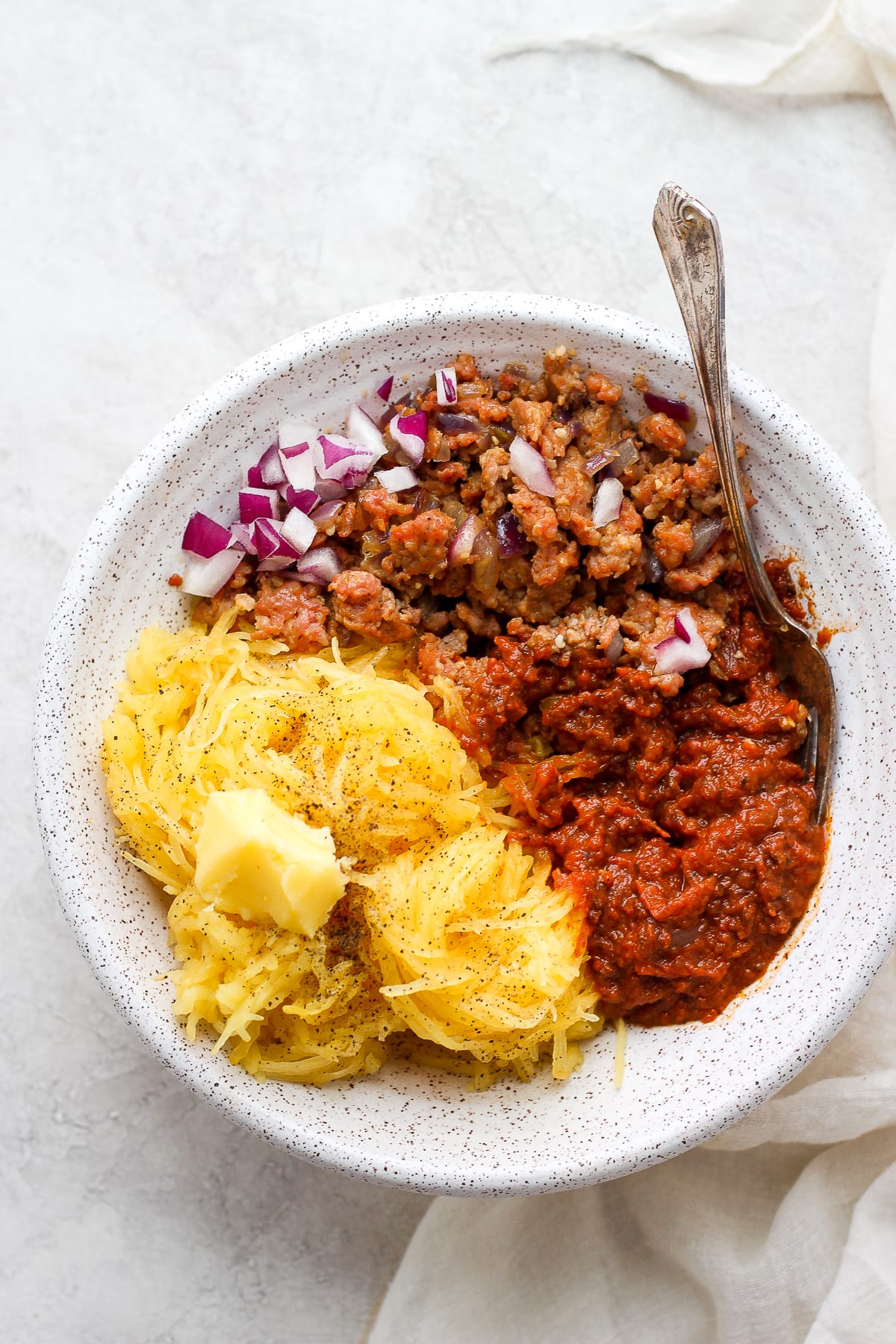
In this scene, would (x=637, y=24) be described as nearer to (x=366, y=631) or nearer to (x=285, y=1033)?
(x=366, y=631)

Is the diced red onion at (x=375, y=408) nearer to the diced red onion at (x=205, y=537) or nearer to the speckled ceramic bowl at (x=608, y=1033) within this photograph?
the speckled ceramic bowl at (x=608, y=1033)

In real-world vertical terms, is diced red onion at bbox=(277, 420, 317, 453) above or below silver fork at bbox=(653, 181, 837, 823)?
below

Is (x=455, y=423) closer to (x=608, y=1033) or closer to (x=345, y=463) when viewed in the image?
(x=345, y=463)

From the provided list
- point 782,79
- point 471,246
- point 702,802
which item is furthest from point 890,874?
point 782,79

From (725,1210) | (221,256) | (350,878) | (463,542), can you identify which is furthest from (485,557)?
(725,1210)

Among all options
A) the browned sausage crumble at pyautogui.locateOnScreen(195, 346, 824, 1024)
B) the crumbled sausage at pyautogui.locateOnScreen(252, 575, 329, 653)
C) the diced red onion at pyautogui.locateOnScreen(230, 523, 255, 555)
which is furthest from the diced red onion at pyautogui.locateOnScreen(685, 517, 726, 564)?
the diced red onion at pyautogui.locateOnScreen(230, 523, 255, 555)

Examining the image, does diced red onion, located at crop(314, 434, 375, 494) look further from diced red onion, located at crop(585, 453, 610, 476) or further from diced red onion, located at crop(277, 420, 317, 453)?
diced red onion, located at crop(585, 453, 610, 476)
